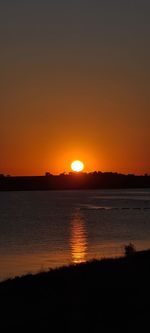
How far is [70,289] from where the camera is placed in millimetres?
17062

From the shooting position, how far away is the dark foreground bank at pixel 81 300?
522 inches

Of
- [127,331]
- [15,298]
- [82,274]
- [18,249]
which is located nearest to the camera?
[127,331]

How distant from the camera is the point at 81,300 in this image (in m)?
15.5

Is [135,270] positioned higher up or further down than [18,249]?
further down

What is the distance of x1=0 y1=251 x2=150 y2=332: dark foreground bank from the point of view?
13.3 metres

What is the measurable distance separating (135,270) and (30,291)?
3.38 meters

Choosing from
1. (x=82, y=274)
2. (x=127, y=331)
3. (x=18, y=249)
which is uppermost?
(x=18, y=249)

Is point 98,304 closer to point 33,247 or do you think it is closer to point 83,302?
point 83,302

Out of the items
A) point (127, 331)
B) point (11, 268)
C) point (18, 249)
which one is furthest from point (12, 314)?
point (18, 249)

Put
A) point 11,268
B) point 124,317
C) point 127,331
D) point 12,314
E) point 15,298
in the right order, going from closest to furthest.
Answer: point 127,331, point 124,317, point 12,314, point 15,298, point 11,268

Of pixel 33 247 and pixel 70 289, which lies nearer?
pixel 70 289

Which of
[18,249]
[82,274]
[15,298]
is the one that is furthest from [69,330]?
[18,249]

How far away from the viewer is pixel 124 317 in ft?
44.7

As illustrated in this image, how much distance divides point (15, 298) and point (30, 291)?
804mm
